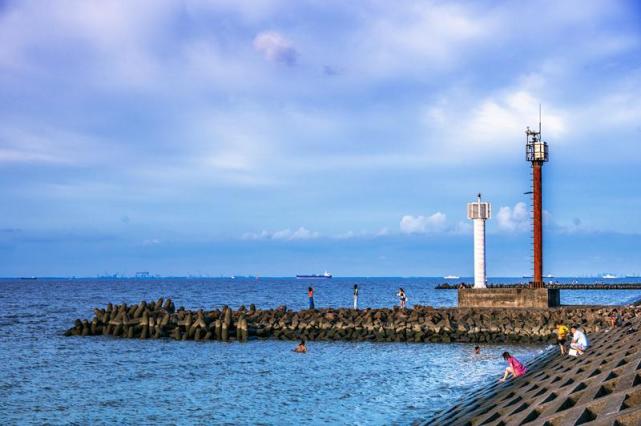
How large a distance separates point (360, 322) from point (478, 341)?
247 inches

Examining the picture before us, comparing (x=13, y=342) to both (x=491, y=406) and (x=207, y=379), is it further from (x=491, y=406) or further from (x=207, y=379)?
(x=491, y=406)

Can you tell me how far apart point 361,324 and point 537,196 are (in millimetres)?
15166

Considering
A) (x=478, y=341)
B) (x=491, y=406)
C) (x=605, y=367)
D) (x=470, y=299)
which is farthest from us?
(x=470, y=299)

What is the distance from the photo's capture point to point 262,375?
79.2 feet

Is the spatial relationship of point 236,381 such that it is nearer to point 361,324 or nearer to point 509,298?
point 361,324

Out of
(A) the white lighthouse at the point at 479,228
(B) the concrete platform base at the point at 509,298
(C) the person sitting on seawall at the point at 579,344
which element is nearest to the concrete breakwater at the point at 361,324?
(B) the concrete platform base at the point at 509,298

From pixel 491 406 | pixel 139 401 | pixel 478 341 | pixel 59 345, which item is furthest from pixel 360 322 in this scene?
pixel 491 406

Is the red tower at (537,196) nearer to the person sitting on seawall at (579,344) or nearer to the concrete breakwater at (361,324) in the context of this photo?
the concrete breakwater at (361,324)

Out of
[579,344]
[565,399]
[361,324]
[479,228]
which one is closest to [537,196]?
[479,228]

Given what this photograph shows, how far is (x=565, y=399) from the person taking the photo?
10086mm

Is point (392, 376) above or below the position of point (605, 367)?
below

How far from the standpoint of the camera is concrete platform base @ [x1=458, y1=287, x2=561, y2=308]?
40.5 m

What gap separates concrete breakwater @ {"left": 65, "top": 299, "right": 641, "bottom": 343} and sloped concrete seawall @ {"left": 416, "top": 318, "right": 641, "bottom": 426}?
15430mm

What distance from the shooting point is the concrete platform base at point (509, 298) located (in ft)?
133
